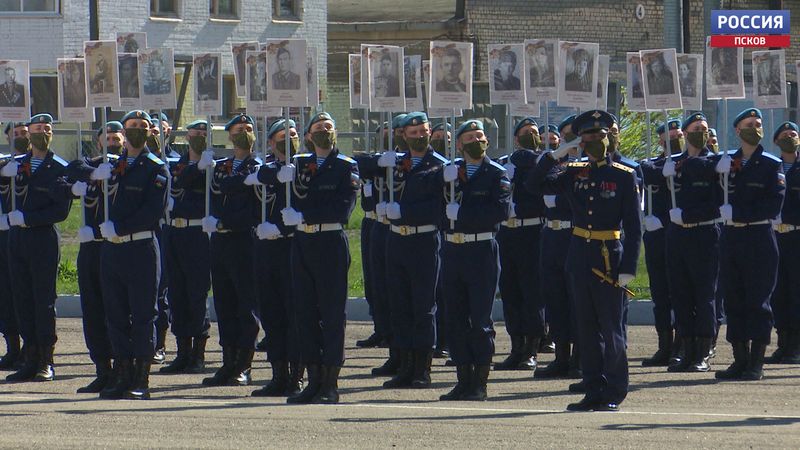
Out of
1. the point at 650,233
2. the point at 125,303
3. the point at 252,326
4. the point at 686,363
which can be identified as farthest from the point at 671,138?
the point at 125,303

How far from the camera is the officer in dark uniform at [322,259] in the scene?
1197cm

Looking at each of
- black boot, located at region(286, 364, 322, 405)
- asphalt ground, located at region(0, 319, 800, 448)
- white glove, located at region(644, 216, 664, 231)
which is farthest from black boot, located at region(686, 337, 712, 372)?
black boot, located at region(286, 364, 322, 405)

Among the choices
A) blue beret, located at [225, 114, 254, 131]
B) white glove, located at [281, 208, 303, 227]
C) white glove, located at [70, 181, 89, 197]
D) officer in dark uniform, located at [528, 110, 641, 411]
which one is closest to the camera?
officer in dark uniform, located at [528, 110, 641, 411]

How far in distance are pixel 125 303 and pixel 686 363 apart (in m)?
4.75

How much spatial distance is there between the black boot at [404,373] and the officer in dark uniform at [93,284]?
212 centimetres

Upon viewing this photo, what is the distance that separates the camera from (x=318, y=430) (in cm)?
1045

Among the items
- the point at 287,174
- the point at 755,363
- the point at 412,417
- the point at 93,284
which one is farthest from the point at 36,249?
the point at 755,363

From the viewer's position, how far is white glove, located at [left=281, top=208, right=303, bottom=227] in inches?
469

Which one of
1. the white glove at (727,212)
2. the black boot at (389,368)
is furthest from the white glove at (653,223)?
the black boot at (389,368)

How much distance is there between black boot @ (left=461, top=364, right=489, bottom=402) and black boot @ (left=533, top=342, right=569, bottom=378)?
5.56ft

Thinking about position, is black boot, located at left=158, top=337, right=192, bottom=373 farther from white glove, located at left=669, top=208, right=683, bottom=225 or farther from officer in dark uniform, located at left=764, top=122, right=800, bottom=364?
officer in dark uniform, located at left=764, top=122, right=800, bottom=364

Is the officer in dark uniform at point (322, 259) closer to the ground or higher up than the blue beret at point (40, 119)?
closer to the ground

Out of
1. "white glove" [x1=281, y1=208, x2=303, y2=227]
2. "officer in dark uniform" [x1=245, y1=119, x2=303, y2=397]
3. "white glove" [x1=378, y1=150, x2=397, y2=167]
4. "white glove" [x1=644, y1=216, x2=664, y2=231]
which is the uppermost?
"white glove" [x1=378, y1=150, x2=397, y2=167]

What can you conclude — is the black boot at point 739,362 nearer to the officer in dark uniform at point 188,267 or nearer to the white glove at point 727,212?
the white glove at point 727,212
